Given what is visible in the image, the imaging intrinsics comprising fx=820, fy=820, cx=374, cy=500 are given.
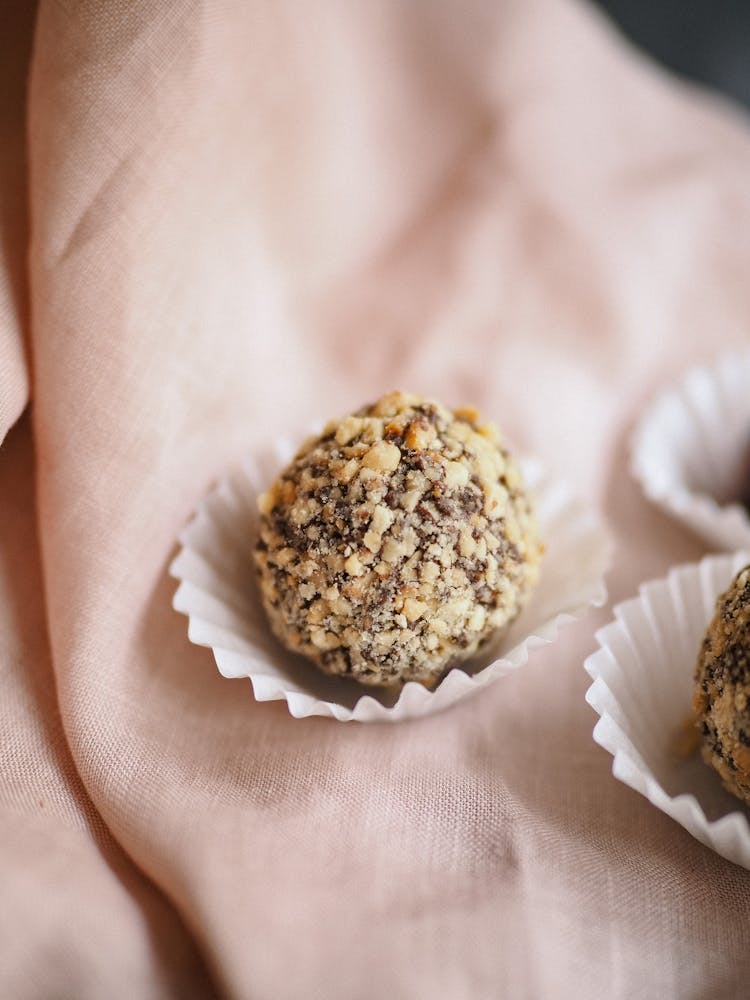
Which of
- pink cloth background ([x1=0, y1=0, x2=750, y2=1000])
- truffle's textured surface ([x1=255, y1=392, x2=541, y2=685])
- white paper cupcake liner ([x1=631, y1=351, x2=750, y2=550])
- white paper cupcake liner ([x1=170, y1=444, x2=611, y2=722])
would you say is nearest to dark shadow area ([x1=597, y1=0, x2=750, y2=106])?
pink cloth background ([x1=0, y1=0, x2=750, y2=1000])

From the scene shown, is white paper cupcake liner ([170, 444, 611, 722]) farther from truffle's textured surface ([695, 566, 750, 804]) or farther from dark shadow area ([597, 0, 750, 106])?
dark shadow area ([597, 0, 750, 106])

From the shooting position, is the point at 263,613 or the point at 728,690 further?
the point at 263,613

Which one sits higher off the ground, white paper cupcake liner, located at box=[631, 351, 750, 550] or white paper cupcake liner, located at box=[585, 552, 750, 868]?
white paper cupcake liner, located at box=[631, 351, 750, 550]

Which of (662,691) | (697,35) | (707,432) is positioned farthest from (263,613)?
(697,35)

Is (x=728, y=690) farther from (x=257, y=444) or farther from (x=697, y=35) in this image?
(x=697, y=35)

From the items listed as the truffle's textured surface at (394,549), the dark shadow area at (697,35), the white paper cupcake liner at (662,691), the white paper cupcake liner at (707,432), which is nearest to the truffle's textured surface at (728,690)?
the white paper cupcake liner at (662,691)

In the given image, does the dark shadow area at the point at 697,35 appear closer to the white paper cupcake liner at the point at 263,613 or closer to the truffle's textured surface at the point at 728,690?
the white paper cupcake liner at the point at 263,613
